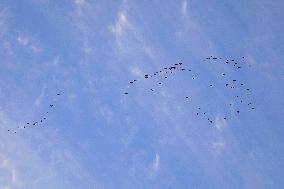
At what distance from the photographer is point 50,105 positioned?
111 meters

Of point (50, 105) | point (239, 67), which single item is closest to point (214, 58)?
point (239, 67)

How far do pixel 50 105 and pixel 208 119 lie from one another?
29.2m

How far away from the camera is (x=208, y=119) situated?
105 metres

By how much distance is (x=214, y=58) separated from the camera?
107 meters

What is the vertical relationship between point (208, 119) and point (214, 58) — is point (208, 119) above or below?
below

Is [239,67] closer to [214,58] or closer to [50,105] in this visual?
[214,58]

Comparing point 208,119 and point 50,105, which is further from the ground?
point 50,105

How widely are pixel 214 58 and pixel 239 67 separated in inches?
188

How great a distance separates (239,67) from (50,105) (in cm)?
3509

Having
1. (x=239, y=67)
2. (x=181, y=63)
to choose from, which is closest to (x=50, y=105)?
(x=181, y=63)

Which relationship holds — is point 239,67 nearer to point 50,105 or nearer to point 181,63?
point 181,63

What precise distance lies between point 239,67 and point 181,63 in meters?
10.3

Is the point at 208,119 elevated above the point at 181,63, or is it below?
below

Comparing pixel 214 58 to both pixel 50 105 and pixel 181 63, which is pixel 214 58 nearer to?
pixel 181 63
